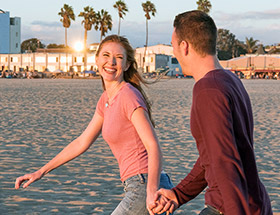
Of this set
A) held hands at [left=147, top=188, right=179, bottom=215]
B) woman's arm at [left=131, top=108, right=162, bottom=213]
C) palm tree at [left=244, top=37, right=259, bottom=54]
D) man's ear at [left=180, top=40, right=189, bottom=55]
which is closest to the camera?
man's ear at [left=180, top=40, right=189, bottom=55]

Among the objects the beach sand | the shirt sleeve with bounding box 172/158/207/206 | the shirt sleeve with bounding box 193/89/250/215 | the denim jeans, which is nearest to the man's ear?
the shirt sleeve with bounding box 193/89/250/215

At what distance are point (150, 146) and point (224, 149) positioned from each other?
82 cm

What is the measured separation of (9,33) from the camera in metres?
138

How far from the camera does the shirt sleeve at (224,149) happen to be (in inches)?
90.6

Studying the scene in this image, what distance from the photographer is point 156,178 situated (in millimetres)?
3027

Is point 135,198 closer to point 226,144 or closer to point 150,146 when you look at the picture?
point 150,146

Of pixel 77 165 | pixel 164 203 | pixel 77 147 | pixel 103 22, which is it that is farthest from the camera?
pixel 103 22

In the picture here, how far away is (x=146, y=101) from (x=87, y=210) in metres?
3.05

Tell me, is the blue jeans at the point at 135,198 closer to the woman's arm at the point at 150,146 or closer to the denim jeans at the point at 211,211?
the woman's arm at the point at 150,146

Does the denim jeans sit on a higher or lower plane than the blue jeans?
higher

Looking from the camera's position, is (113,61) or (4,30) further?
(4,30)

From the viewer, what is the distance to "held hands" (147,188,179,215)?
2.82 m

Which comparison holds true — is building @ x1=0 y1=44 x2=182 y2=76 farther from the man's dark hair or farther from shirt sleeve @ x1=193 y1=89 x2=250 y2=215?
shirt sleeve @ x1=193 y1=89 x2=250 y2=215

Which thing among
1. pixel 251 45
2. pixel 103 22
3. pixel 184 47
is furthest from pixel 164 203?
pixel 251 45
